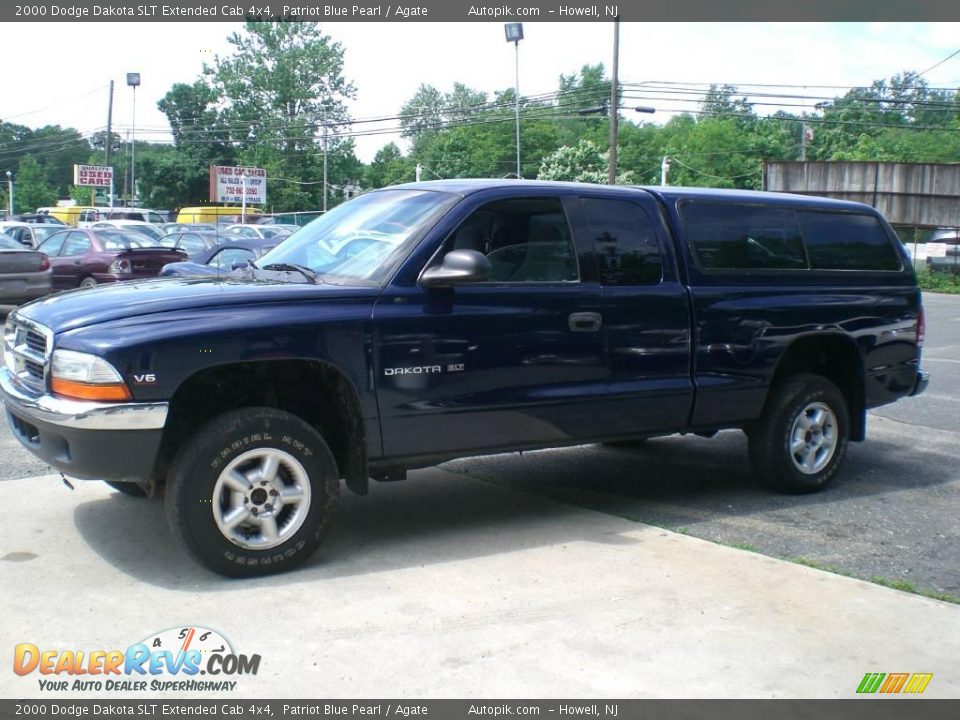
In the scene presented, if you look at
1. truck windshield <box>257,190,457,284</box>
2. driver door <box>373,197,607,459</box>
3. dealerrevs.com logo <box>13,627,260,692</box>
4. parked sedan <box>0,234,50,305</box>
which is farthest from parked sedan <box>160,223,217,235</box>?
dealerrevs.com logo <box>13,627,260,692</box>

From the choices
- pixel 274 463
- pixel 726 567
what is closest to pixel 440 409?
pixel 274 463

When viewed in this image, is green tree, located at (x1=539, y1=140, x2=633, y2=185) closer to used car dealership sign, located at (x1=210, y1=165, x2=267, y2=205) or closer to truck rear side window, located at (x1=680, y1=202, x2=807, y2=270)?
used car dealership sign, located at (x1=210, y1=165, x2=267, y2=205)

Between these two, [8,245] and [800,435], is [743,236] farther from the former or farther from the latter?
[8,245]

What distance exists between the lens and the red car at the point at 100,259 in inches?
703

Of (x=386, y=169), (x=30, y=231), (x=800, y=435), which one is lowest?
(x=800, y=435)

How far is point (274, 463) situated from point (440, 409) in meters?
0.89

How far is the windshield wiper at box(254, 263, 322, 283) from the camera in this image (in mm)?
5395

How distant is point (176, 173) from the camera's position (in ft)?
267

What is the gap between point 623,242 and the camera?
5949 mm

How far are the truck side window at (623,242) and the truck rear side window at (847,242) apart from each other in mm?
1369

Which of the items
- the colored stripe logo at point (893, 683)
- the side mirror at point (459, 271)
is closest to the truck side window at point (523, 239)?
the side mirror at point (459, 271)

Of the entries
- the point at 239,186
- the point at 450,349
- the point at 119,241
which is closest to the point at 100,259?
the point at 119,241

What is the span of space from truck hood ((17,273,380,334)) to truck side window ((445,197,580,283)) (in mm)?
775

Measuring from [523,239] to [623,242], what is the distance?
0.64 meters
